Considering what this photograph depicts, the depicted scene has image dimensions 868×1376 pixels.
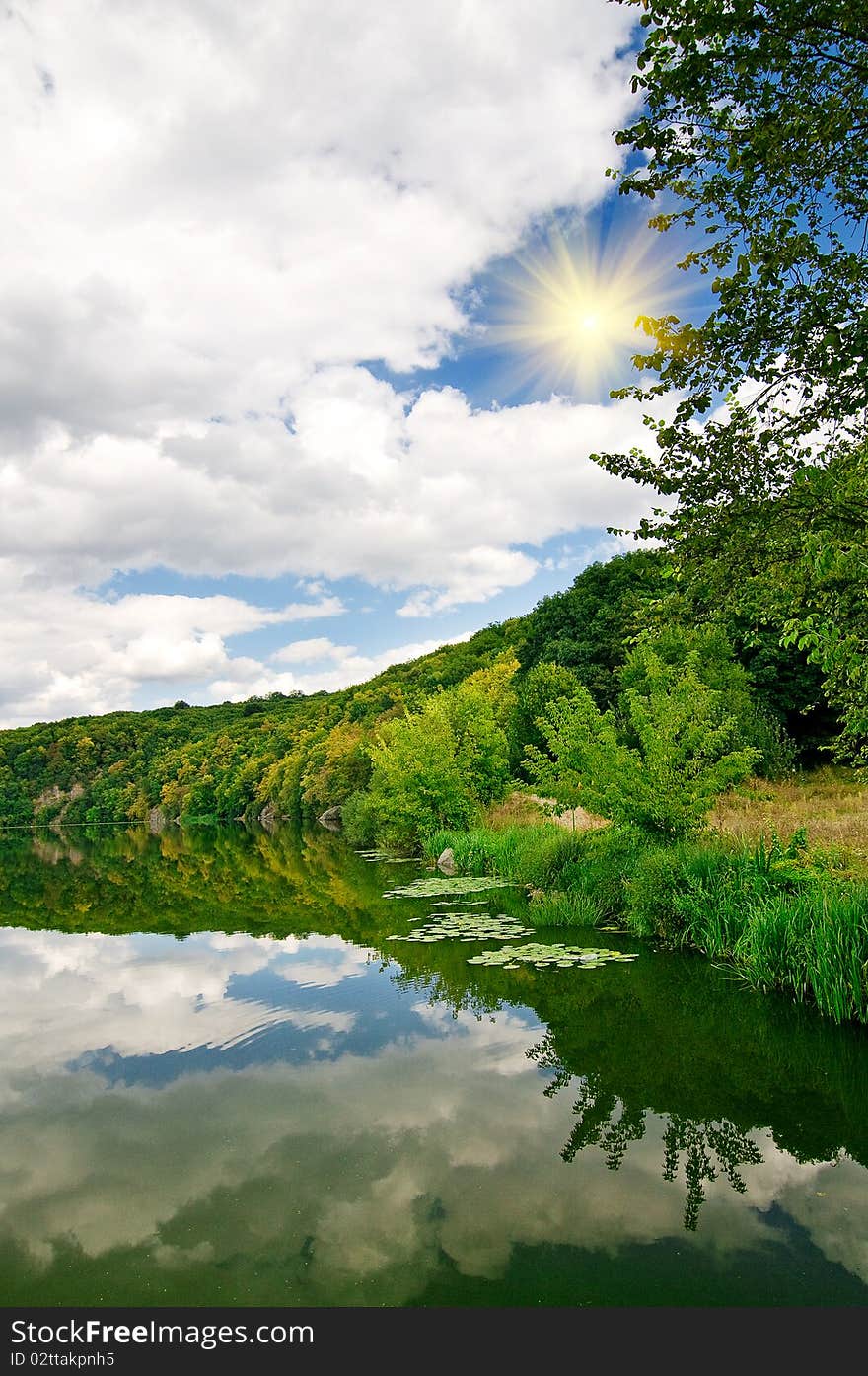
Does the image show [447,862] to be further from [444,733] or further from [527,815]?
[444,733]

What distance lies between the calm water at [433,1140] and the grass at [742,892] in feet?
1.52

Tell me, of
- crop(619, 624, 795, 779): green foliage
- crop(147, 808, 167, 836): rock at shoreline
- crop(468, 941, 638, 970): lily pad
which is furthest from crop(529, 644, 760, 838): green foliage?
crop(147, 808, 167, 836): rock at shoreline

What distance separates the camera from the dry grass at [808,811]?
14.0m

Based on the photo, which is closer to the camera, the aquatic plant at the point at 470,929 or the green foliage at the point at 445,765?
the aquatic plant at the point at 470,929

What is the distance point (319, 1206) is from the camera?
5113 mm

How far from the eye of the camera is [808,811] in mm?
21047

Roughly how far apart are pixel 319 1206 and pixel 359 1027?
410cm

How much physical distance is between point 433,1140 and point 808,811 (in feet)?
60.8

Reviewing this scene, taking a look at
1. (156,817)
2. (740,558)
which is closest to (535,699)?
(740,558)

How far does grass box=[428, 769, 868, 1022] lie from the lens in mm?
8805

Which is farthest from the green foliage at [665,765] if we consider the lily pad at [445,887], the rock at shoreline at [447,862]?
the rock at shoreline at [447,862]

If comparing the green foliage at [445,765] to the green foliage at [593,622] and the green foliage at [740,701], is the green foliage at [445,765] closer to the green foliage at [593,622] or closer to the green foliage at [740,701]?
the green foliage at [740,701]

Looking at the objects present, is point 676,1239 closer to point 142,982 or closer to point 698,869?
point 698,869

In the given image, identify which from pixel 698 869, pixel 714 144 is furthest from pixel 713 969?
pixel 714 144
